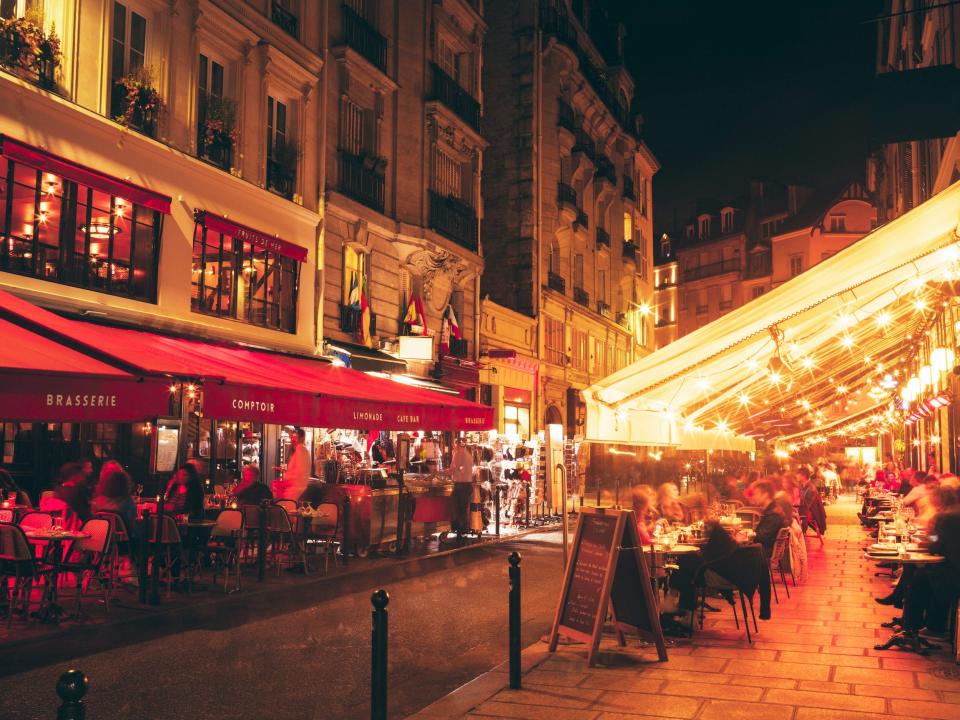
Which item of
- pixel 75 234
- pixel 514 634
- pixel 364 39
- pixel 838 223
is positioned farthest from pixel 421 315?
pixel 838 223

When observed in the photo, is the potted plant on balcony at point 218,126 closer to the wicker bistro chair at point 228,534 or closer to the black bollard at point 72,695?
the wicker bistro chair at point 228,534

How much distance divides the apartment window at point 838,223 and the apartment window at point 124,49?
56.1 m

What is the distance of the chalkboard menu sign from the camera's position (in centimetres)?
775

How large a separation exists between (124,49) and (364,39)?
26.3ft

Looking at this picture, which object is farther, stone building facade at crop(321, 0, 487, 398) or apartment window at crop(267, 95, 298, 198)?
stone building facade at crop(321, 0, 487, 398)

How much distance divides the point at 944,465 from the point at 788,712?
16.4 m

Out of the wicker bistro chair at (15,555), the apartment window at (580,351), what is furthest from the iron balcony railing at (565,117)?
the wicker bistro chair at (15,555)

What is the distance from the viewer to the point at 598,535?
8094 mm

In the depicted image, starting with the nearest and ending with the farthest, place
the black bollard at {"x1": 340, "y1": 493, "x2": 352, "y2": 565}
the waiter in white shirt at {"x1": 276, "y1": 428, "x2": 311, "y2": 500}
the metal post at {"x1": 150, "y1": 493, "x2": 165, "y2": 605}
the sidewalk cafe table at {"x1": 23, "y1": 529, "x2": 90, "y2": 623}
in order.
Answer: the sidewalk cafe table at {"x1": 23, "y1": 529, "x2": 90, "y2": 623}
the metal post at {"x1": 150, "y1": 493, "x2": 165, "y2": 605}
the black bollard at {"x1": 340, "y1": 493, "x2": 352, "y2": 565}
the waiter in white shirt at {"x1": 276, "y1": 428, "x2": 311, "y2": 500}

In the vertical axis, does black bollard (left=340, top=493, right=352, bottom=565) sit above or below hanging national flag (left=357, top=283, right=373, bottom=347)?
below

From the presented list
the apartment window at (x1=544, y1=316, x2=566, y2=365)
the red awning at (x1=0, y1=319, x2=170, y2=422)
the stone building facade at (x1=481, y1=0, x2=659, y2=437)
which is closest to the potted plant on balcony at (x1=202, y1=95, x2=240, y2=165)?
the red awning at (x1=0, y1=319, x2=170, y2=422)

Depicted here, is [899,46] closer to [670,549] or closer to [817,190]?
[670,549]

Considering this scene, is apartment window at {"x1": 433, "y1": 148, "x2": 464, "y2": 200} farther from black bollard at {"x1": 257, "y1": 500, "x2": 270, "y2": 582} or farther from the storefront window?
black bollard at {"x1": 257, "y1": 500, "x2": 270, "y2": 582}

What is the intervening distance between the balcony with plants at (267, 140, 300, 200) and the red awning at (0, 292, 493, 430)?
389 centimetres
